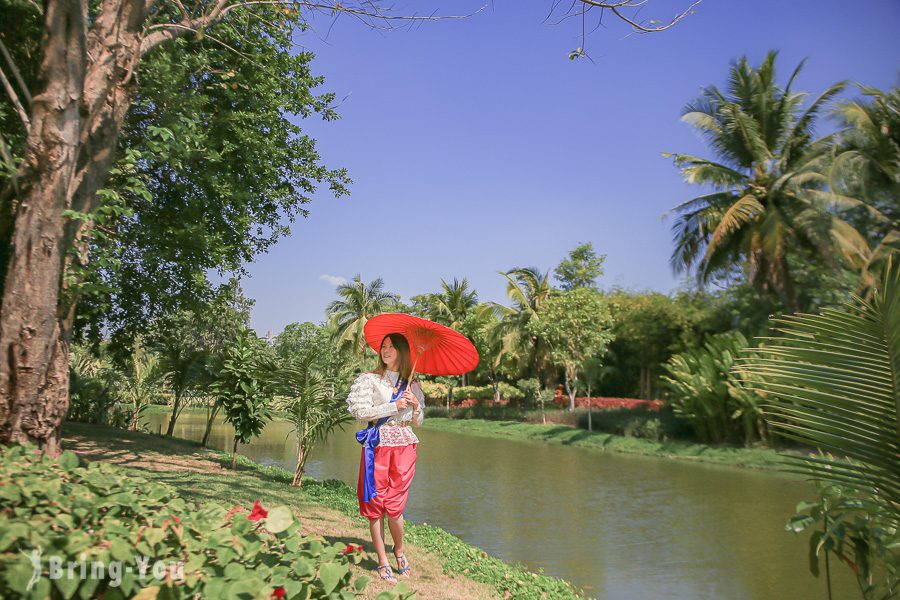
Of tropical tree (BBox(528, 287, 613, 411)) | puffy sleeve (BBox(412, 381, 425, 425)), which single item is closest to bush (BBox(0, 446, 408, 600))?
puffy sleeve (BBox(412, 381, 425, 425))

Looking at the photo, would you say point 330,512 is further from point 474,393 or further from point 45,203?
point 474,393

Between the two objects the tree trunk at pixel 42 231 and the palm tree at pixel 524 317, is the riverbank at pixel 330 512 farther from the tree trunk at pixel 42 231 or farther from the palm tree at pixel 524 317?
the palm tree at pixel 524 317

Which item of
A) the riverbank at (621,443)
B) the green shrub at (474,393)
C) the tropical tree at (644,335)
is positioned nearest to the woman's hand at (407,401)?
the riverbank at (621,443)

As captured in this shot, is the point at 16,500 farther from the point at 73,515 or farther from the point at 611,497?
the point at 611,497

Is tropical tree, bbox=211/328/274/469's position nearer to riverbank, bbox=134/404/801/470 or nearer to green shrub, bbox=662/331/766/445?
riverbank, bbox=134/404/801/470

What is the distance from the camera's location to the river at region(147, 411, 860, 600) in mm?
6188

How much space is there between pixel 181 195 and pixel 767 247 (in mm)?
→ 14537

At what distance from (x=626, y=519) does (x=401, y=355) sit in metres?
5.93

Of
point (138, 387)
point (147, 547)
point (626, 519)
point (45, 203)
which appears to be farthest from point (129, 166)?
point (138, 387)

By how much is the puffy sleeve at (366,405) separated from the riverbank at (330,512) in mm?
1054

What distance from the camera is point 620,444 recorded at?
19500 millimetres

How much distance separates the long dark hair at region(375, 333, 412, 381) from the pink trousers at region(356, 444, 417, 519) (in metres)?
0.56

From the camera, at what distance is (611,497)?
438 inches

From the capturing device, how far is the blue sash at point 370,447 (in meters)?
4.55
